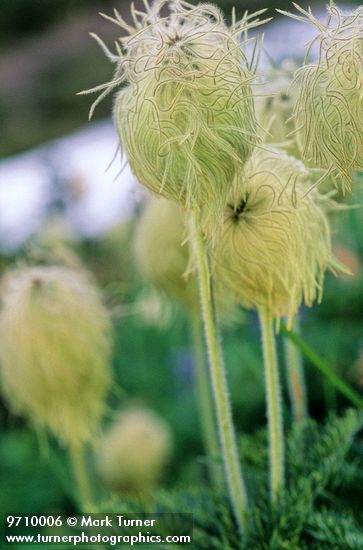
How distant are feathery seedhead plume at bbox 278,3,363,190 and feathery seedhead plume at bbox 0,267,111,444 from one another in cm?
28

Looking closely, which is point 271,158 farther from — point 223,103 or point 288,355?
point 288,355

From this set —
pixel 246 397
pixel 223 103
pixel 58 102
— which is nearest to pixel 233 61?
pixel 223 103

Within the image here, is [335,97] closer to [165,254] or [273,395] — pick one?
[273,395]

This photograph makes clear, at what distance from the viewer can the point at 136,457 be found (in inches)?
31.0

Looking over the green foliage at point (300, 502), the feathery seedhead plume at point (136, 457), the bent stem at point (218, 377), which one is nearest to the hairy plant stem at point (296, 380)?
the green foliage at point (300, 502)

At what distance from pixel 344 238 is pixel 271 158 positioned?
0.66 m

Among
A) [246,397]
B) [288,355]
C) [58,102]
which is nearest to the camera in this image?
[288,355]

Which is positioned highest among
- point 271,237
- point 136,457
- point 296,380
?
point 271,237

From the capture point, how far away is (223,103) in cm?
26

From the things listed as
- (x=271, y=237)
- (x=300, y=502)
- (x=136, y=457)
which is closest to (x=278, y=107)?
(x=271, y=237)

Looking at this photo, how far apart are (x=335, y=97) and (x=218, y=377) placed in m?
0.14

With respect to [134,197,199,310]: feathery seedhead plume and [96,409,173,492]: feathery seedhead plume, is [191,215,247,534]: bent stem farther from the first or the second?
[96,409,173,492]: feathery seedhead plume

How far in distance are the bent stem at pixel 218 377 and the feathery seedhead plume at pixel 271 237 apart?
15 millimetres

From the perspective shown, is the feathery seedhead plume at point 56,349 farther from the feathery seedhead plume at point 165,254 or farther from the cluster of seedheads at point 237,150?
the cluster of seedheads at point 237,150
